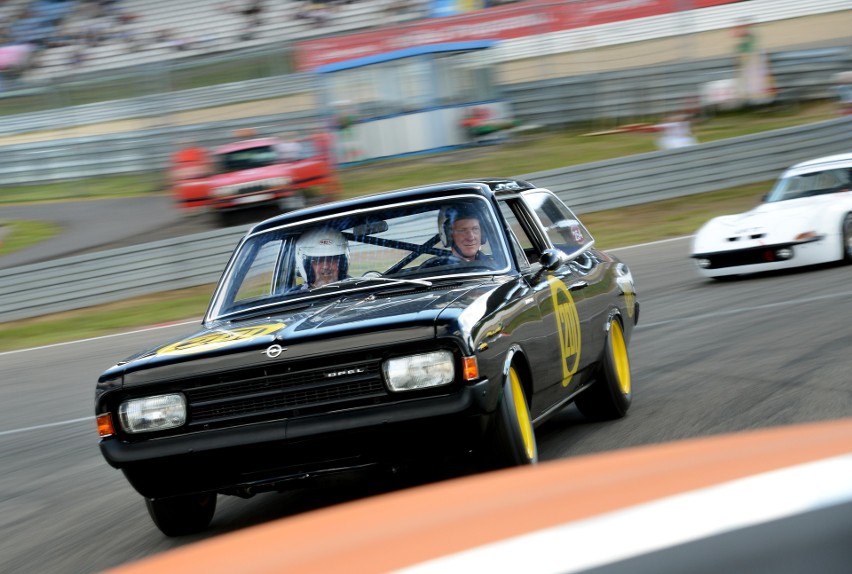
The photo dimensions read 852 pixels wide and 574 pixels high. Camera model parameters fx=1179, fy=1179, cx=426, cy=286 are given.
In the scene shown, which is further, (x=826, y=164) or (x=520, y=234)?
(x=826, y=164)

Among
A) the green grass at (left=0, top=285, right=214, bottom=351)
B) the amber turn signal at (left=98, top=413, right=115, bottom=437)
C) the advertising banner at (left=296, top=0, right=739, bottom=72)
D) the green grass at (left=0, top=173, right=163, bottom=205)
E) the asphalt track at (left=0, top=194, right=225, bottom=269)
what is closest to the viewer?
the amber turn signal at (left=98, top=413, right=115, bottom=437)

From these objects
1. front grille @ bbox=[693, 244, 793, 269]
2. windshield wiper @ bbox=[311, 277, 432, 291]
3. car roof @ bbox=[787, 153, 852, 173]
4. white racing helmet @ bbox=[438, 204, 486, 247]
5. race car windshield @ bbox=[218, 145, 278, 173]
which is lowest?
race car windshield @ bbox=[218, 145, 278, 173]

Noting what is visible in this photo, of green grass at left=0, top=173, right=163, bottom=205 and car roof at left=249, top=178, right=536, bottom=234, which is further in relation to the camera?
green grass at left=0, top=173, right=163, bottom=205

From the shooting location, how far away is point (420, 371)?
4.57 m

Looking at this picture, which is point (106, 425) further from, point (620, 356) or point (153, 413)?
point (620, 356)

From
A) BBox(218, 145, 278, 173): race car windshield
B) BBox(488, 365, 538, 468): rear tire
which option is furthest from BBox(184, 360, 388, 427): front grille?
BBox(218, 145, 278, 173): race car windshield

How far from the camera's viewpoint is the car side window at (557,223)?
6.48m

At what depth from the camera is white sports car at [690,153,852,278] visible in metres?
11.7

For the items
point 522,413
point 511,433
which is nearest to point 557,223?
point 522,413

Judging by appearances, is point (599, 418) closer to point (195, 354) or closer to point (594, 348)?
point (594, 348)

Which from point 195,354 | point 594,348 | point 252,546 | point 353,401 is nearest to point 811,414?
point 594,348

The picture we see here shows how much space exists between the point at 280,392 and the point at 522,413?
3.51 ft

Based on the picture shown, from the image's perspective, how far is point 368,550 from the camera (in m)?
1.77

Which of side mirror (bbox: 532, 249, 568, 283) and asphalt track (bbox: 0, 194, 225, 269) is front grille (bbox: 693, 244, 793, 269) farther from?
asphalt track (bbox: 0, 194, 225, 269)
